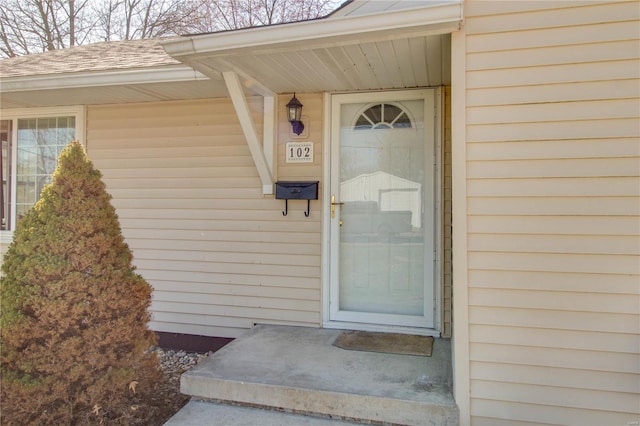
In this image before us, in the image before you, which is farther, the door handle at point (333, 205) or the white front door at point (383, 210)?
the door handle at point (333, 205)

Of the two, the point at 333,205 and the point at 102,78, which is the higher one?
the point at 102,78

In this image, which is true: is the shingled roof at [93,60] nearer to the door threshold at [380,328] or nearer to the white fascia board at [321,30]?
the white fascia board at [321,30]

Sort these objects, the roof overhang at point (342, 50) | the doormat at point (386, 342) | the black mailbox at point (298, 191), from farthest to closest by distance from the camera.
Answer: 1. the black mailbox at point (298, 191)
2. the doormat at point (386, 342)
3. the roof overhang at point (342, 50)

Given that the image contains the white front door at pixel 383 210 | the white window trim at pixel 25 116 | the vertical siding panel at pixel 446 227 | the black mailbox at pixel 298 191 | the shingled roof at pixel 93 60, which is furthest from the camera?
the white window trim at pixel 25 116

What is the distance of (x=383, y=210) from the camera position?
319cm

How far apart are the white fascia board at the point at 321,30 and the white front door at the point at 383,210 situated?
1.06 m

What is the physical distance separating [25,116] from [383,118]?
366 centimetres

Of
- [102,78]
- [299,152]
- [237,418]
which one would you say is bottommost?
[237,418]

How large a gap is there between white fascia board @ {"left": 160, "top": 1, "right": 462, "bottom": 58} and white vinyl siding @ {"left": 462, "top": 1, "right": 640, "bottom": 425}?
0.19 m

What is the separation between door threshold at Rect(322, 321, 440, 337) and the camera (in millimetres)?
3025

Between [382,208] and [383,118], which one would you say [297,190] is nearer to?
[382,208]

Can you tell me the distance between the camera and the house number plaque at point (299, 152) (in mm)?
3279

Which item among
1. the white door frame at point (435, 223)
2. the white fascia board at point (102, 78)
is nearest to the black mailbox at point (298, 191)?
the white door frame at point (435, 223)

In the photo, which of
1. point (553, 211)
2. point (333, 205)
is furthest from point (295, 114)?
point (553, 211)
